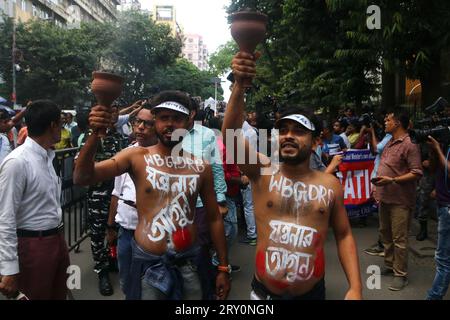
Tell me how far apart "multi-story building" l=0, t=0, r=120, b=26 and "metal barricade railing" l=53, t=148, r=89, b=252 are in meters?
27.1

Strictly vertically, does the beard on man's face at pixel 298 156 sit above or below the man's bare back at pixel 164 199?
above

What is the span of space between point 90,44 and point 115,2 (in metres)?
42.7

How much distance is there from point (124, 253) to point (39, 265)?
0.83 meters

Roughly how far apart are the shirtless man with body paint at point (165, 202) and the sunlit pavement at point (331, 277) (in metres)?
2.20

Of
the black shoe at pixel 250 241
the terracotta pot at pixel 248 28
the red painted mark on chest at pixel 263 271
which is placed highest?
the terracotta pot at pixel 248 28

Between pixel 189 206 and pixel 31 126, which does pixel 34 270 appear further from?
pixel 189 206

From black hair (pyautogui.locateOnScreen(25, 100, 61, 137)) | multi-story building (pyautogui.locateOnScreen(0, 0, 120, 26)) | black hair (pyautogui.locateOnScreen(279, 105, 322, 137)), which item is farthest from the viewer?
multi-story building (pyautogui.locateOnScreen(0, 0, 120, 26))

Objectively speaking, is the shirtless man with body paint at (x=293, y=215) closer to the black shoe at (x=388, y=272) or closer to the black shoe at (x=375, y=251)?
the black shoe at (x=388, y=272)

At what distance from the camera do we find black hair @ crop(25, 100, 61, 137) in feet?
10.3

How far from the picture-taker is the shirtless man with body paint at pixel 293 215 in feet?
8.31

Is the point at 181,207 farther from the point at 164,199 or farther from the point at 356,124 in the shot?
the point at 356,124

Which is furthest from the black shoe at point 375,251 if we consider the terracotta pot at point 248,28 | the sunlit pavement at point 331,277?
the terracotta pot at point 248,28

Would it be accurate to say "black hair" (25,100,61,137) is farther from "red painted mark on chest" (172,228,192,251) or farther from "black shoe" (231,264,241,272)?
"black shoe" (231,264,241,272)

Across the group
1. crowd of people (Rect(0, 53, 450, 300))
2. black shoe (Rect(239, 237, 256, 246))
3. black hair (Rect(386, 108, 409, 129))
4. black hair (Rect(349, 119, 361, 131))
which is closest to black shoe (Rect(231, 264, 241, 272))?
black shoe (Rect(239, 237, 256, 246))
